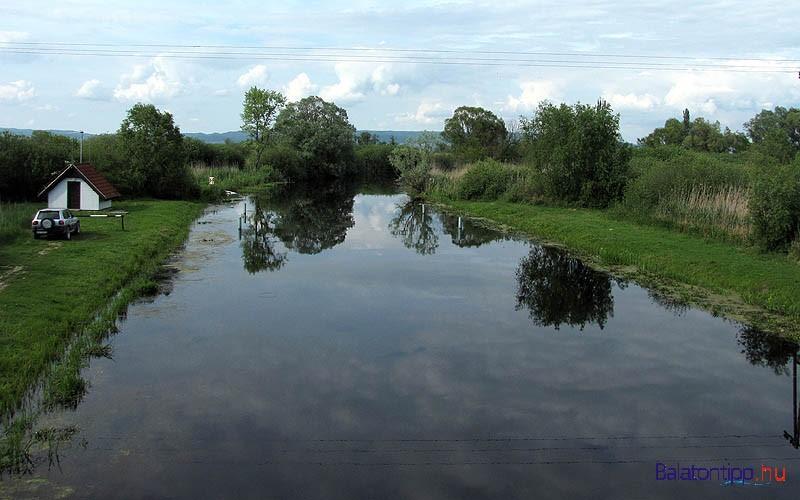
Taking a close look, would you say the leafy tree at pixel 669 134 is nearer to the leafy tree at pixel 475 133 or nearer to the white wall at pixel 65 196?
the leafy tree at pixel 475 133

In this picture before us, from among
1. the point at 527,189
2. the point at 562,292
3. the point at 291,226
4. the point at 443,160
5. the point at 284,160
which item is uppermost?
the point at 443,160

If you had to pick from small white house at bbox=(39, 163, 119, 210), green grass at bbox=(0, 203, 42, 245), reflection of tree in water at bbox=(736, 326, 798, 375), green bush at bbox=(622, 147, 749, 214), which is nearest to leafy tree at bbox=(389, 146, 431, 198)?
green bush at bbox=(622, 147, 749, 214)

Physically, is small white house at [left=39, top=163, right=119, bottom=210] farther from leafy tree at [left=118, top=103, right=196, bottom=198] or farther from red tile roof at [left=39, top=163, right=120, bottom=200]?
leafy tree at [left=118, top=103, right=196, bottom=198]

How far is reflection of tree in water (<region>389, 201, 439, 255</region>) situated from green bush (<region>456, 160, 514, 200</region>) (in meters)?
3.75

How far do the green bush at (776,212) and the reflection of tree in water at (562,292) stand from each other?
493cm

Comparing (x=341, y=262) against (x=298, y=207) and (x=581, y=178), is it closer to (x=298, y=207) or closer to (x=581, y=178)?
(x=581, y=178)

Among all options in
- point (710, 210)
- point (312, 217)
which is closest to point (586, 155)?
point (710, 210)

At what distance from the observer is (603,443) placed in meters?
9.51

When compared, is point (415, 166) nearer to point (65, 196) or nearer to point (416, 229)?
point (416, 229)

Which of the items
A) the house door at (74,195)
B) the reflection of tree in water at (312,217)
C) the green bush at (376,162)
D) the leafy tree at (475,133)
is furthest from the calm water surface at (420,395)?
the green bush at (376,162)

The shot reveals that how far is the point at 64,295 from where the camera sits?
1577 cm

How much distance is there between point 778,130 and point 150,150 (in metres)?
47.7

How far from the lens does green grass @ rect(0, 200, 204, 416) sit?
11172 millimetres

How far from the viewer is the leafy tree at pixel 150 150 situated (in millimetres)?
41531
